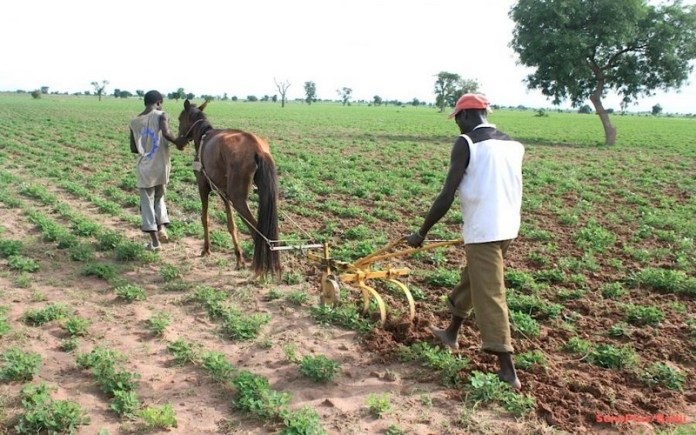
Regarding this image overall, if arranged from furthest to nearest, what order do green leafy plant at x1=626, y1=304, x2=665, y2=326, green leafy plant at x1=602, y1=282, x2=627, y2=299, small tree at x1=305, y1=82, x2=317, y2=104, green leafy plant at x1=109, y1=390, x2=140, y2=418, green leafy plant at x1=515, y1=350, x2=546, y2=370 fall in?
small tree at x1=305, y1=82, x2=317, y2=104, green leafy plant at x1=602, y1=282, x2=627, y2=299, green leafy plant at x1=626, y1=304, x2=665, y2=326, green leafy plant at x1=515, y1=350, x2=546, y2=370, green leafy plant at x1=109, y1=390, x2=140, y2=418

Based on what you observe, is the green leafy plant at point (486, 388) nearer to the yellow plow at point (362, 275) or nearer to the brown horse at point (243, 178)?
the yellow plow at point (362, 275)

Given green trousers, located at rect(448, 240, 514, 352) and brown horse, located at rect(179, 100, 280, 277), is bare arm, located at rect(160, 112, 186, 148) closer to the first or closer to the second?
brown horse, located at rect(179, 100, 280, 277)

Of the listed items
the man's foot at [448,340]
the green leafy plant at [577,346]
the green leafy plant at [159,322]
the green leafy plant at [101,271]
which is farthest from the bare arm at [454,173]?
the green leafy plant at [101,271]

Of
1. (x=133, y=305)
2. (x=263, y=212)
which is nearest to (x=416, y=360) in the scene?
(x=263, y=212)

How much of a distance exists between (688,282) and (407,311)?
3576mm

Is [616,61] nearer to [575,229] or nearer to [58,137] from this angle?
[575,229]

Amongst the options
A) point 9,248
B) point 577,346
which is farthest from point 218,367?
point 9,248

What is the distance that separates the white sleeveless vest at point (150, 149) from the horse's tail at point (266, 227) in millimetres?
1894

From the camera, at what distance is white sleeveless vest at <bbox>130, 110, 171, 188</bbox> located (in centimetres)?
743

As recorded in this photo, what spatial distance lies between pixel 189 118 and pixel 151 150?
86cm

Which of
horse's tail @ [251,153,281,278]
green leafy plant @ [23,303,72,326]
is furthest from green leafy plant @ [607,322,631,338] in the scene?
green leafy plant @ [23,303,72,326]

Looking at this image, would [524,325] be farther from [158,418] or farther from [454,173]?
[158,418]

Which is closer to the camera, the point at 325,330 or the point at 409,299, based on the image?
the point at 409,299

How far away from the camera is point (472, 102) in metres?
4.06
